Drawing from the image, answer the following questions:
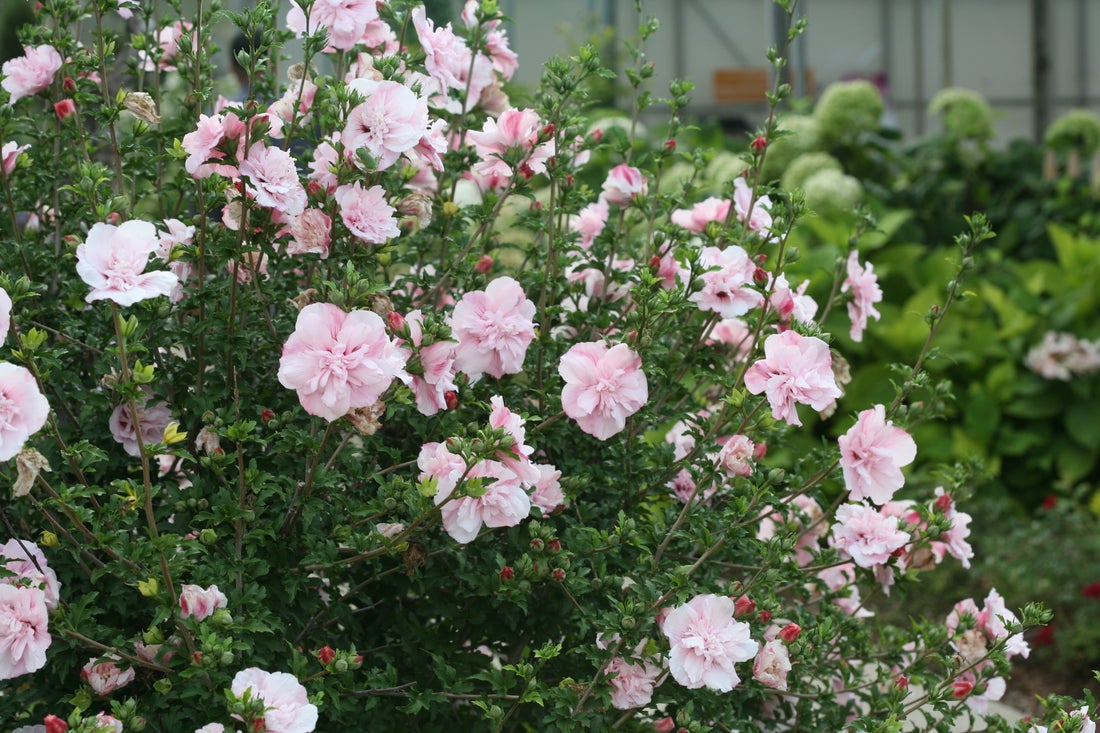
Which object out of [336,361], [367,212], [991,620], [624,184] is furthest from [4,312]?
[991,620]

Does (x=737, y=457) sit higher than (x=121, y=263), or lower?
lower

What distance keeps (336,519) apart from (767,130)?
0.77 meters

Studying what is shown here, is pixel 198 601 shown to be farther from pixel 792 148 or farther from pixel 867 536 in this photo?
pixel 792 148

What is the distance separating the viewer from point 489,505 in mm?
1294

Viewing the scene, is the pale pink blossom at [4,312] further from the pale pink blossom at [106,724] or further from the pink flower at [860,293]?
the pink flower at [860,293]

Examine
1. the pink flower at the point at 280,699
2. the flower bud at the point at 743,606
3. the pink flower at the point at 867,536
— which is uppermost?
the pink flower at the point at 280,699

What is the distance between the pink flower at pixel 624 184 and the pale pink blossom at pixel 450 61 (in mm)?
228

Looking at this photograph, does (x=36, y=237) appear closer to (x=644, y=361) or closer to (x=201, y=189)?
(x=201, y=189)

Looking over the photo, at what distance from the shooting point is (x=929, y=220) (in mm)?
5637

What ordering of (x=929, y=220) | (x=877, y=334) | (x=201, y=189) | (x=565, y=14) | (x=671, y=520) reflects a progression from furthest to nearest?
(x=565, y=14) < (x=929, y=220) < (x=877, y=334) < (x=671, y=520) < (x=201, y=189)

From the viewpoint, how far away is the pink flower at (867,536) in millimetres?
1607

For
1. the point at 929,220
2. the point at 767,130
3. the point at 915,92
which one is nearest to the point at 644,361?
the point at 767,130

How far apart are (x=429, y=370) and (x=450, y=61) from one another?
49cm

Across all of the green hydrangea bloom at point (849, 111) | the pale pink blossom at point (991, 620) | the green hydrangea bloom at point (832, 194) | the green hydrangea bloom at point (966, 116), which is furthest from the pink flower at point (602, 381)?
the green hydrangea bloom at point (966, 116)
